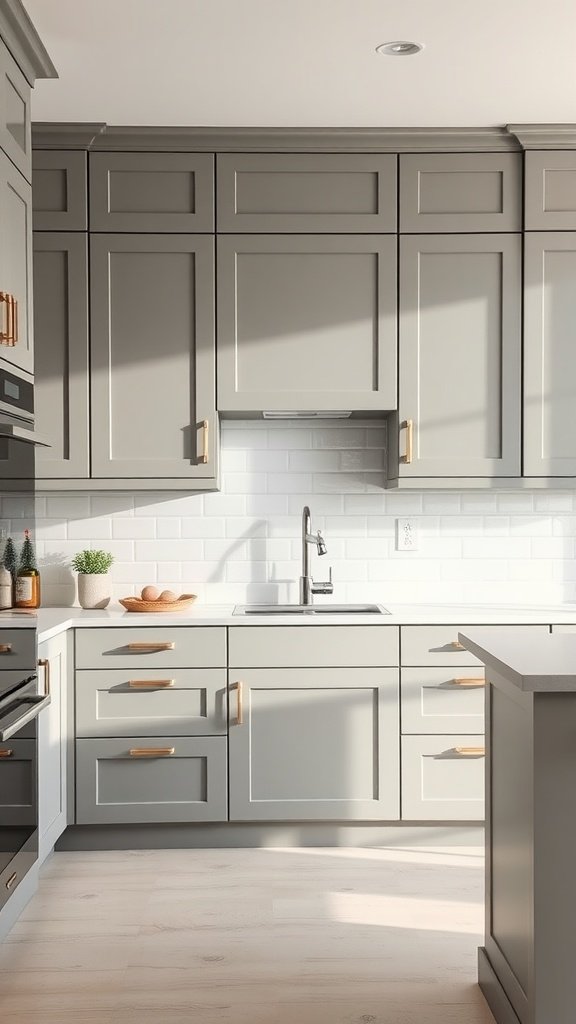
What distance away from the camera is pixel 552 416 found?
3666 millimetres

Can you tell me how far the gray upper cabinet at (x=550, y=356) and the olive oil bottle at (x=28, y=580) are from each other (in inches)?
76.9

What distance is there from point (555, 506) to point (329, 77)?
1.97 m

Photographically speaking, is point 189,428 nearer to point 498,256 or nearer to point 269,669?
point 269,669

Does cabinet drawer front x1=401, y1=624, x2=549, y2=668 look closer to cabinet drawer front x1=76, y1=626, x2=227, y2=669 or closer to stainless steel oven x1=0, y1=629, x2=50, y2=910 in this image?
cabinet drawer front x1=76, y1=626, x2=227, y2=669

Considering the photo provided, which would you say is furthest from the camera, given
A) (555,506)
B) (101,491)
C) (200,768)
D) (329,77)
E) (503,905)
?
(555,506)

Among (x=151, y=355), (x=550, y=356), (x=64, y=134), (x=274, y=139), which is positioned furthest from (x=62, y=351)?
(x=550, y=356)

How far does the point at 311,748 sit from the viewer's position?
349cm

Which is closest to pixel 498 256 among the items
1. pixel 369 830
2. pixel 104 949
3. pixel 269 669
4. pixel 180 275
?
pixel 180 275

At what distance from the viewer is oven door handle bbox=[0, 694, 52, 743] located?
7.75ft

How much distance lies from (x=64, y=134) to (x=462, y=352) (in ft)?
5.66

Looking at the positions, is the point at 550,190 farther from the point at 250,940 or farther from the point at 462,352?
the point at 250,940

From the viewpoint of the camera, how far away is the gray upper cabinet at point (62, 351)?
3.61 meters

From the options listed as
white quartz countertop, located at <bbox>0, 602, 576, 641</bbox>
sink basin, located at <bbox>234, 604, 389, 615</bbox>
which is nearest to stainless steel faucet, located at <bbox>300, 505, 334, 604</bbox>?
sink basin, located at <bbox>234, 604, 389, 615</bbox>

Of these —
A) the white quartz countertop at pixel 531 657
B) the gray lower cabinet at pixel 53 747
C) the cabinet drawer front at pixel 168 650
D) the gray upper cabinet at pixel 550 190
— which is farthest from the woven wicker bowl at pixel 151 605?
the gray upper cabinet at pixel 550 190
